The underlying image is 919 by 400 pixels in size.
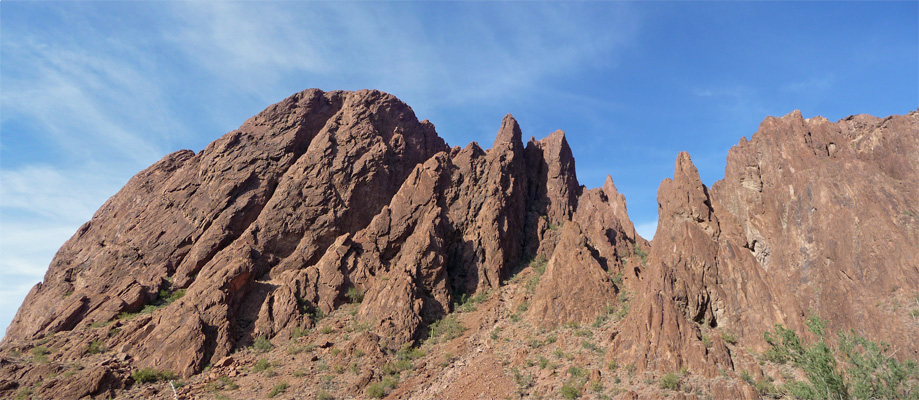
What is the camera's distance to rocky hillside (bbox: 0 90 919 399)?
26.4m

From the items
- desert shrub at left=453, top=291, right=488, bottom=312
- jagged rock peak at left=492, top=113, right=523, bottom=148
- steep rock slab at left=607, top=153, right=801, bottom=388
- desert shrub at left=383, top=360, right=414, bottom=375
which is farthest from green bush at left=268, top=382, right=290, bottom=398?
jagged rock peak at left=492, top=113, right=523, bottom=148

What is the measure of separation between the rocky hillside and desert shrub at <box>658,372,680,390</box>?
0.08 m

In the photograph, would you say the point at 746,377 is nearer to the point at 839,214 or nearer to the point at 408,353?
the point at 839,214

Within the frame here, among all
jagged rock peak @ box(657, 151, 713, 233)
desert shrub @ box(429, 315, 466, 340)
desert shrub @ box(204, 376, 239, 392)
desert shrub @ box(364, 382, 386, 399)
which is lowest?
desert shrub @ box(364, 382, 386, 399)

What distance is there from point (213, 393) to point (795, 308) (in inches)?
1444

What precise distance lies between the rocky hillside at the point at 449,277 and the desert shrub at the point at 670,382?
0.28 feet

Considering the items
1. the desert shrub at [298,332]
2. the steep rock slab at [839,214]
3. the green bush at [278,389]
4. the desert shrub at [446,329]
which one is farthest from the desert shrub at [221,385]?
the steep rock slab at [839,214]

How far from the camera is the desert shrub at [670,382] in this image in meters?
24.8

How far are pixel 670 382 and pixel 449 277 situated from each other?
2428cm

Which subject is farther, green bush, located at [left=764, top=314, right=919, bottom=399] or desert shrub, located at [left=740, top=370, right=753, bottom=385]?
desert shrub, located at [left=740, top=370, right=753, bottom=385]

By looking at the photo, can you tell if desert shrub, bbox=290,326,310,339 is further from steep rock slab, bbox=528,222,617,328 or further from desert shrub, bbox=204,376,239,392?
steep rock slab, bbox=528,222,617,328

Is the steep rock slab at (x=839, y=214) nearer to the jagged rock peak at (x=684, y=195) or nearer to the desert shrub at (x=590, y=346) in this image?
the jagged rock peak at (x=684, y=195)

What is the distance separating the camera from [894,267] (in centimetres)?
2458

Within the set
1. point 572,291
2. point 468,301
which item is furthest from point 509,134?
point 572,291
